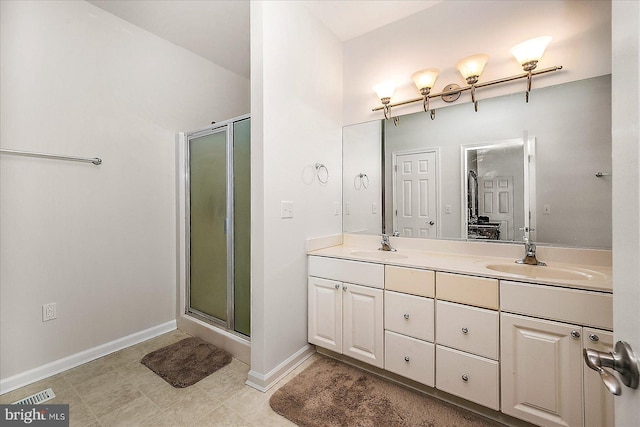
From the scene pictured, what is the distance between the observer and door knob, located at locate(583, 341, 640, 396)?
1.50 ft

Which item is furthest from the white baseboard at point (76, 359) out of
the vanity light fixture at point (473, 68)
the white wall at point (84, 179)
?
the vanity light fixture at point (473, 68)

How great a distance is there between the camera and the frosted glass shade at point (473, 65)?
1812mm

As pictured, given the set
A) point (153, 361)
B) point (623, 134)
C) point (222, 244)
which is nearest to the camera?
point (623, 134)

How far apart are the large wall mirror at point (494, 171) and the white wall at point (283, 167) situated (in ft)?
1.59

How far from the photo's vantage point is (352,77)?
8.14ft

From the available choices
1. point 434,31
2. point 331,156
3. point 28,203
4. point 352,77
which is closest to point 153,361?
point 28,203

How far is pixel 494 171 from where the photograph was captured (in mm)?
1865

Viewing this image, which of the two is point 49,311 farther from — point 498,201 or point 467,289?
point 498,201

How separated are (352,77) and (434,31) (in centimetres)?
72

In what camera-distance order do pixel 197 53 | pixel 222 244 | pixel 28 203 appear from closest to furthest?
1. pixel 28 203
2. pixel 222 244
3. pixel 197 53

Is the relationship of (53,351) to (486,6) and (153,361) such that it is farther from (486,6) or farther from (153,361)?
(486,6)

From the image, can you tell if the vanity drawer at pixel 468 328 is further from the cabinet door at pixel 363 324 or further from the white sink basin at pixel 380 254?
the white sink basin at pixel 380 254

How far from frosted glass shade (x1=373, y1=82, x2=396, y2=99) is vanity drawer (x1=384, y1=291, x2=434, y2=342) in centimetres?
156

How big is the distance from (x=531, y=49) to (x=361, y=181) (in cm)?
140
